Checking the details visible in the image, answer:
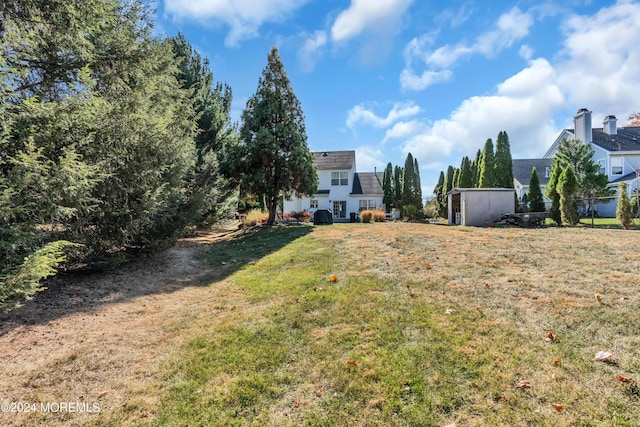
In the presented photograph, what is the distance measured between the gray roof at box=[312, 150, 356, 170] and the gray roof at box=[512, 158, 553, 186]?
18220 millimetres

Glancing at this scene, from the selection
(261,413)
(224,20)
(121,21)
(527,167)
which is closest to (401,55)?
(224,20)

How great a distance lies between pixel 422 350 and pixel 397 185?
102ft

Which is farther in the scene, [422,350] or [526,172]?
[526,172]

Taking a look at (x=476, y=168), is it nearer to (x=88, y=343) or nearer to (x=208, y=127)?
(x=208, y=127)

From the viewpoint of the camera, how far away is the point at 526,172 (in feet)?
109

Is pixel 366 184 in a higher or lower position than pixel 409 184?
higher

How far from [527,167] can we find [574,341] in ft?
123

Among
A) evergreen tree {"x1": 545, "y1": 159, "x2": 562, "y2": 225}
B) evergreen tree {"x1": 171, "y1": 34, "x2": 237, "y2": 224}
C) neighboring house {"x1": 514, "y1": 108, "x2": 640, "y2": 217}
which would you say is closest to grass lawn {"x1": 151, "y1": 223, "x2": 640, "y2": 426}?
evergreen tree {"x1": 171, "y1": 34, "x2": 237, "y2": 224}

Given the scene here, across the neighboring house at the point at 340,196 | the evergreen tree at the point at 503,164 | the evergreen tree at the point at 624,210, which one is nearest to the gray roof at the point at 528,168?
the evergreen tree at the point at 503,164

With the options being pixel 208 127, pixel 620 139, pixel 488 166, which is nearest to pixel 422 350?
pixel 208 127

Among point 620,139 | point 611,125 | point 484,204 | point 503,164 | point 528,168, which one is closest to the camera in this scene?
point 484,204

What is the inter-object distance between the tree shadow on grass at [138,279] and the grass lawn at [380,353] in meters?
0.59

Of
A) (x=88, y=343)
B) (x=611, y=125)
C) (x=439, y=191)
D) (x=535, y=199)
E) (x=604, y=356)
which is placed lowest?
(x=88, y=343)

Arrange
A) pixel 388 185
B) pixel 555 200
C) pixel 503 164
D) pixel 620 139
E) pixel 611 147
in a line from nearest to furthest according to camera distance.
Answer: pixel 555 200
pixel 503 164
pixel 611 147
pixel 620 139
pixel 388 185
